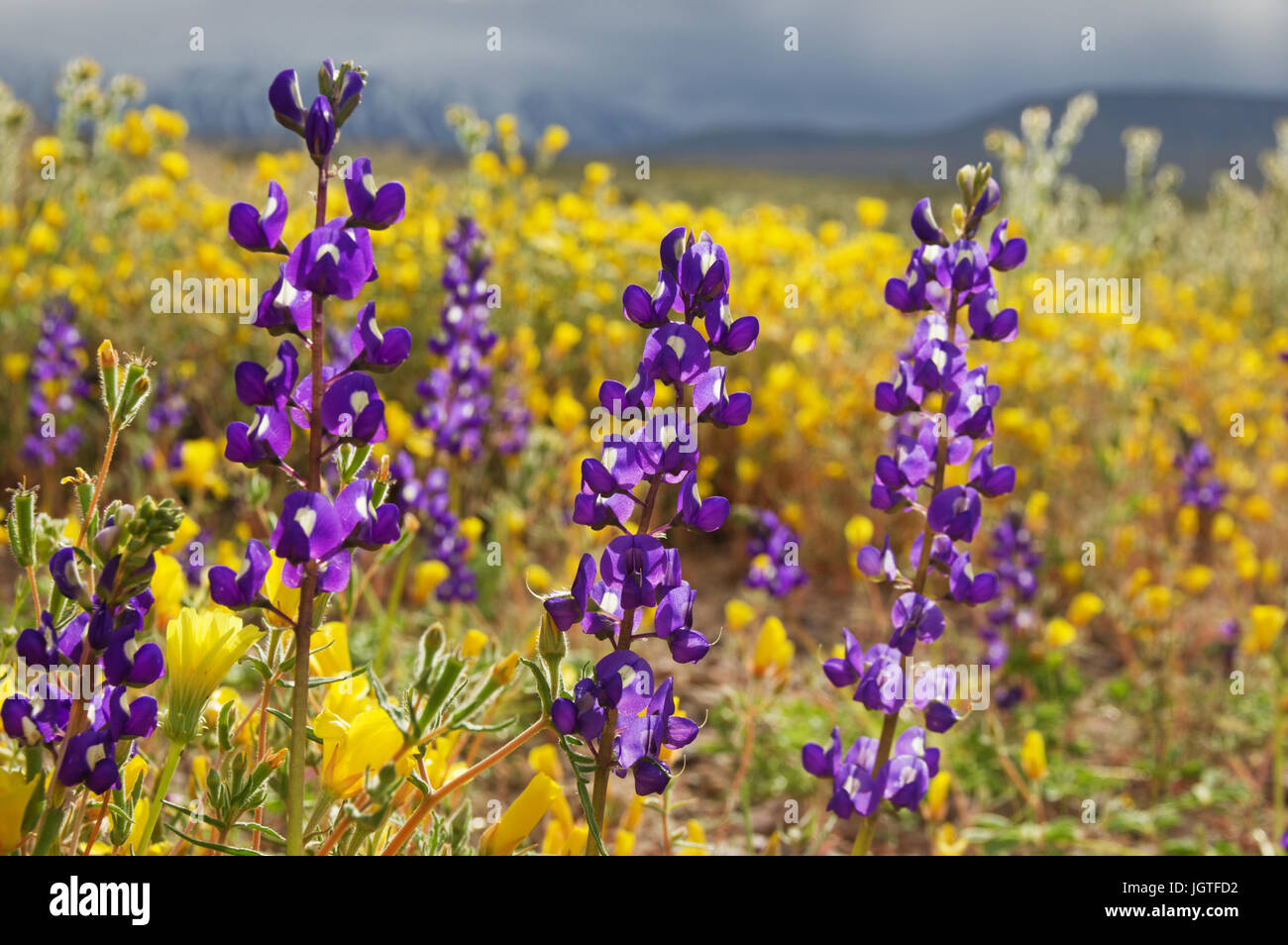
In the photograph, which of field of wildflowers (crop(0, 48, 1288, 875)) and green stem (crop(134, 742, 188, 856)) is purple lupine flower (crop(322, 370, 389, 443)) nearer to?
field of wildflowers (crop(0, 48, 1288, 875))

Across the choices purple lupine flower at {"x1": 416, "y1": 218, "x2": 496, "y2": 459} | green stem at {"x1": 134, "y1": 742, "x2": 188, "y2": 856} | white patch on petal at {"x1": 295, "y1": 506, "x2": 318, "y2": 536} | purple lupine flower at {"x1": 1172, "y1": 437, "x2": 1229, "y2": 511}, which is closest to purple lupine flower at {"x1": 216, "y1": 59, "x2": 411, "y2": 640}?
white patch on petal at {"x1": 295, "y1": 506, "x2": 318, "y2": 536}

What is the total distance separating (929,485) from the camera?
58.6 inches

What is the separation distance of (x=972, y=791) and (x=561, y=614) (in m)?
2.43

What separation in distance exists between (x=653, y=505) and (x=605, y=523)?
9 cm

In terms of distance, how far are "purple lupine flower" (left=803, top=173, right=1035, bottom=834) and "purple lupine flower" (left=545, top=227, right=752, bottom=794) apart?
419 mm

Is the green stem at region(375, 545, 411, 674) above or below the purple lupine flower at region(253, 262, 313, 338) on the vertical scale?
below

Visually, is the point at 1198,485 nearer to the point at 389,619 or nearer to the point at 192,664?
the point at 389,619

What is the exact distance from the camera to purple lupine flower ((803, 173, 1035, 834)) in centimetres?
139

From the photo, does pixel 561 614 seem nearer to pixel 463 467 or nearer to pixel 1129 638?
pixel 463 467

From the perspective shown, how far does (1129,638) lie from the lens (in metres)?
3.86

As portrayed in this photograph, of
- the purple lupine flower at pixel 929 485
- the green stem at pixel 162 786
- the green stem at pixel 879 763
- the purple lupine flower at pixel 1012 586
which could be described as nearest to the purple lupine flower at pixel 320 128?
the green stem at pixel 162 786

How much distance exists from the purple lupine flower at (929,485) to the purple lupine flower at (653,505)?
0.42 meters

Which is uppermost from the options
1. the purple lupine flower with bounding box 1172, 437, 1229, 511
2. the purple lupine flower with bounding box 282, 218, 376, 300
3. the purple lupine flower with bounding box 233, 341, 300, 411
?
the purple lupine flower with bounding box 282, 218, 376, 300
